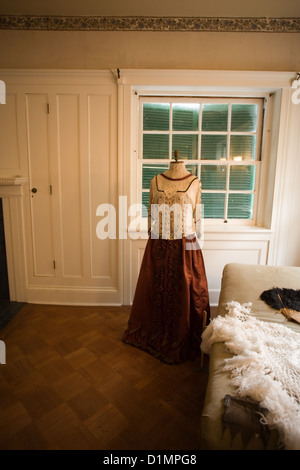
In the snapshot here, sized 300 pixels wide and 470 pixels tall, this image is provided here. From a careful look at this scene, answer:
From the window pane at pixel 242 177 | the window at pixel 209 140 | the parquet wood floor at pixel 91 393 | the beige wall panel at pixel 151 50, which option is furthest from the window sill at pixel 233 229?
the beige wall panel at pixel 151 50

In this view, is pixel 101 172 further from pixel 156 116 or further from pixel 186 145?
pixel 186 145

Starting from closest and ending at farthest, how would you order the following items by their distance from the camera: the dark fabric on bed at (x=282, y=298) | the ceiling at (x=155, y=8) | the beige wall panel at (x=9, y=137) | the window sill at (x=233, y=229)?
1. the dark fabric on bed at (x=282, y=298)
2. the ceiling at (x=155, y=8)
3. the beige wall panel at (x=9, y=137)
4. the window sill at (x=233, y=229)

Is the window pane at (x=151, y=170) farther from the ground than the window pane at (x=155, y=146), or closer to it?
closer to it

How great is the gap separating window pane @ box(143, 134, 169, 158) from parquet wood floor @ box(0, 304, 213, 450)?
1767mm

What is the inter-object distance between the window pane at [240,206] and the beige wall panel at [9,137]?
7.41ft

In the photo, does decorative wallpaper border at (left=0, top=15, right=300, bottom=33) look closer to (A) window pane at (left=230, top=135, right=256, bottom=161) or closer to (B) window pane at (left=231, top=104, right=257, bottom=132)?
(B) window pane at (left=231, top=104, right=257, bottom=132)

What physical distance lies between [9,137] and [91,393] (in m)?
2.42

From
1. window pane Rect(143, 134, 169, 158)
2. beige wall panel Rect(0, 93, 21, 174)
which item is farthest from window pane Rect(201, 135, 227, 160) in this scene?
beige wall panel Rect(0, 93, 21, 174)

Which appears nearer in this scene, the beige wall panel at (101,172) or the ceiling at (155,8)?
the ceiling at (155,8)

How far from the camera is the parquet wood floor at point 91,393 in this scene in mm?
1341

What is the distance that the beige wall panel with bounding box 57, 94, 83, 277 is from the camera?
257 cm

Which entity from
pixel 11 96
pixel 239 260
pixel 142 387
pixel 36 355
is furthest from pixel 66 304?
pixel 11 96

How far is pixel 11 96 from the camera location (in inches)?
101

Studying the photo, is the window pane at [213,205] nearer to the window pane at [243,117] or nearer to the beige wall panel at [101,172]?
the window pane at [243,117]
